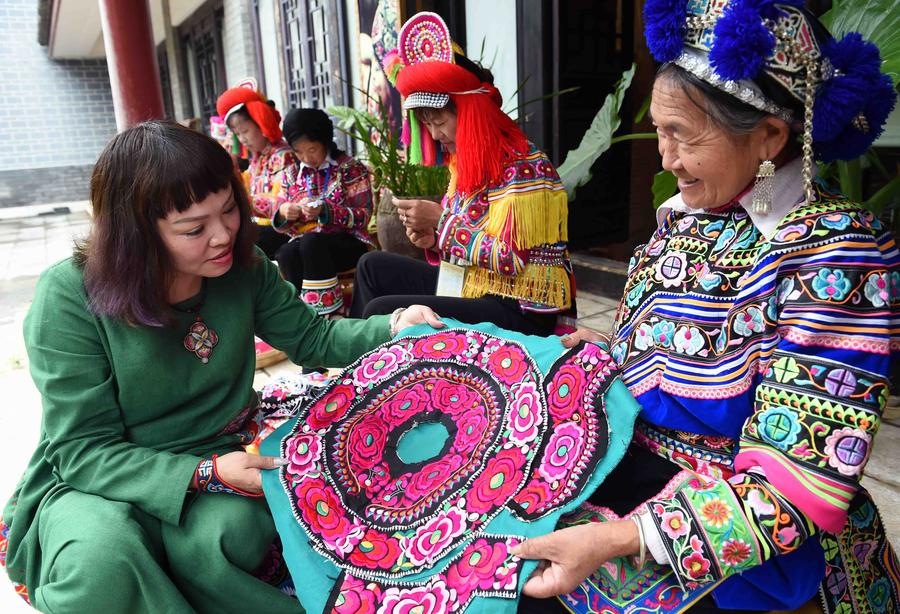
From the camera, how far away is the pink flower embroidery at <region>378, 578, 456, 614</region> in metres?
1.12

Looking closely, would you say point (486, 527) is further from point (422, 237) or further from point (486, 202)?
point (422, 237)

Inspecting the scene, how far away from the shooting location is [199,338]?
154cm

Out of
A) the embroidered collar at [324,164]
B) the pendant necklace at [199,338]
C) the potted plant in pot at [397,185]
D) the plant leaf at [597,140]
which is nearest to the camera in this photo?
the pendant necklace at [199,338]

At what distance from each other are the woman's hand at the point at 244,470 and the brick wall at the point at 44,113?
1518 cm

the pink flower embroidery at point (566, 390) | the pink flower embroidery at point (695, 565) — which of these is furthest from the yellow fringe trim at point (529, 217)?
the pink flower embroidery at point (695, 565)

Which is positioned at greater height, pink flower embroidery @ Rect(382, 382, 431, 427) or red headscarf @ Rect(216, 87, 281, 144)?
red headscarf @ Rect(216, 87, 281, 144)

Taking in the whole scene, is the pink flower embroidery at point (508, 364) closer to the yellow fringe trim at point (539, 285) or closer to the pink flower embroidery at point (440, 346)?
the pink flower embroidery at point (440, 346)

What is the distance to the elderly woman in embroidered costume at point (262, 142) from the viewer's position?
430 centimetres

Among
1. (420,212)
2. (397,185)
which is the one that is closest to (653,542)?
(420,212)

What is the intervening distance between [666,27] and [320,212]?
2850 mm

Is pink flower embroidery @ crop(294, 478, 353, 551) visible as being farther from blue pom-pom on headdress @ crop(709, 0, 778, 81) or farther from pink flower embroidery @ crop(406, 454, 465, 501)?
blue pom-pom on headdress @ crop(709, 0, 778, 81)

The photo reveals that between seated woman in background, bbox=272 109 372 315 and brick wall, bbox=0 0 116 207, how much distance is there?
41.3ft

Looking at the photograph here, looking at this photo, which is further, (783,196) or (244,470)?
(244,470)

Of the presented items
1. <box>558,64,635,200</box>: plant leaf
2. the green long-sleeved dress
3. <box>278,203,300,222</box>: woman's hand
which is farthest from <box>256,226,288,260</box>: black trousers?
the green long-sleeved dress
